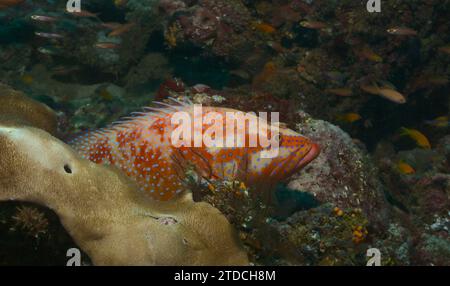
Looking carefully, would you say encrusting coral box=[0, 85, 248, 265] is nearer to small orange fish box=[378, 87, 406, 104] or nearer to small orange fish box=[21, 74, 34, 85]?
small orange fish box=[378, 87, 406, 104]

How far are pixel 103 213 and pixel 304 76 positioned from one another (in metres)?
7.93

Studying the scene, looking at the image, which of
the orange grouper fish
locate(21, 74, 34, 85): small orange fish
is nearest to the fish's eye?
the orange grouper fish

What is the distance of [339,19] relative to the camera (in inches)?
406

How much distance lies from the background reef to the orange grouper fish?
100 centimetres

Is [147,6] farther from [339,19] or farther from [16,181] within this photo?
[16,181]

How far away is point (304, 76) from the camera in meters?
9.42

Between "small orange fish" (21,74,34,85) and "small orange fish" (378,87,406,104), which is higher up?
"small orange fish" (378,87,406,104)

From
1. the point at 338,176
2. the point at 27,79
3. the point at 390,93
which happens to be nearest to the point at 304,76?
the point at 390,93

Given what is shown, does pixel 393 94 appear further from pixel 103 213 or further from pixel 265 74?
pixel 103 213

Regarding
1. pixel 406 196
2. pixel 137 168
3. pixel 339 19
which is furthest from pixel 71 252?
pixel 339 19

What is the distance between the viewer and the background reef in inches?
196

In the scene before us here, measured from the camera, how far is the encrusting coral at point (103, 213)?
2.33m

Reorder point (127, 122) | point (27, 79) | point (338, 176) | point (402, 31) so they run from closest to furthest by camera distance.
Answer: point (127, 122), point (338, 176), point (402, 31), point (27, 79)

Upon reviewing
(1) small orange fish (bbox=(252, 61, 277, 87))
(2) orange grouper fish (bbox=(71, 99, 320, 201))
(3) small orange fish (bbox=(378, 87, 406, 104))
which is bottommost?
(2) orange grouper fish (bbox=(71, 99, 320, 201))
